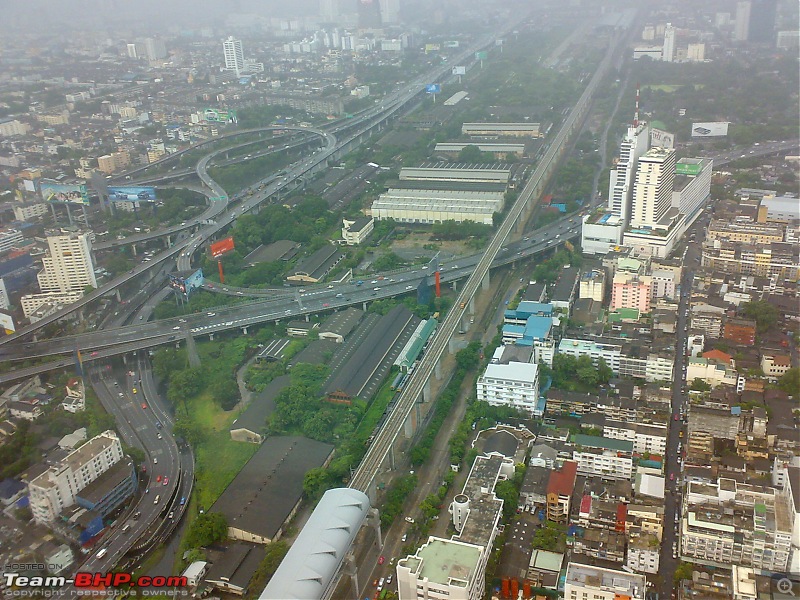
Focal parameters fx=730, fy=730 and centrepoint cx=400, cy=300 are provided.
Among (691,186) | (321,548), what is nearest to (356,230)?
(691,186)

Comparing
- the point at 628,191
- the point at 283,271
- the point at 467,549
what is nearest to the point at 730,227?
the point at 628,191

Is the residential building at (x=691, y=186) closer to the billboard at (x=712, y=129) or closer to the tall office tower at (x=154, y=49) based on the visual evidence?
the billboard at (x=712, y=129)

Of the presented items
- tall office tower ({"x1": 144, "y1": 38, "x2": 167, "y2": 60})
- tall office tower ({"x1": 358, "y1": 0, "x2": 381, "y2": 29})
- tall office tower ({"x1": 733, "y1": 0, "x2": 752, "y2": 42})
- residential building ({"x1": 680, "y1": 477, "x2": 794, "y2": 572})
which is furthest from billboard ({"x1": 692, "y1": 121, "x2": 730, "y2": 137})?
tall office tower ({"x1": 144, "y1": 38, "x2": 167, "y2": 60})

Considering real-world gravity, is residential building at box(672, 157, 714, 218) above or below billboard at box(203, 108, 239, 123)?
below

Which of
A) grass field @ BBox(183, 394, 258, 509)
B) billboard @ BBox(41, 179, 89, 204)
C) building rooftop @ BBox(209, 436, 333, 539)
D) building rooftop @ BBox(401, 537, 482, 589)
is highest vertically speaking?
billboard @ BBox(41, 179, 89, 204)

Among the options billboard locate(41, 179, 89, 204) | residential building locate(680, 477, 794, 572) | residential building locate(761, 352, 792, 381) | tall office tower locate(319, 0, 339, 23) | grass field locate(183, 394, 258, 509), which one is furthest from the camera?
tall office tower locate(319, 0, 339, 23)

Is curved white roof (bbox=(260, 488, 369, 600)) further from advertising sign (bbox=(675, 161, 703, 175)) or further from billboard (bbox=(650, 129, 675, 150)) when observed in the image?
billboard (bbox=(650, 129, 675, 150))

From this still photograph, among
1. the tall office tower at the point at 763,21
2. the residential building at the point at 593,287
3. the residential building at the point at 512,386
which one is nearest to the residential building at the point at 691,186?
the residential building at the point at 593,287
